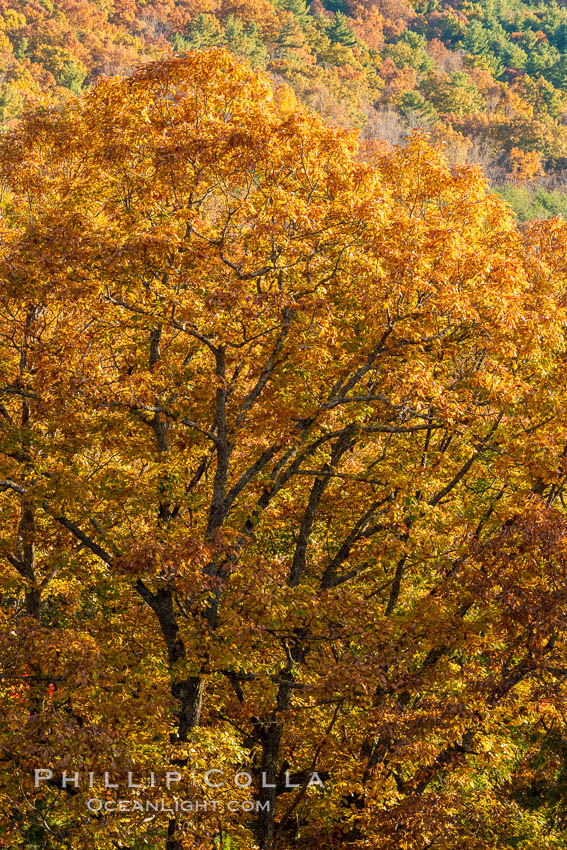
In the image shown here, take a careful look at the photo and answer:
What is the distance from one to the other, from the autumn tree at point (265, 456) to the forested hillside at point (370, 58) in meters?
60.8

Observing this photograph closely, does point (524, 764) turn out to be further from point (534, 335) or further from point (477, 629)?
point (534, 335)

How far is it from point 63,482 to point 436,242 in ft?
19.5

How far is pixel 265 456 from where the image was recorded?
11305mm

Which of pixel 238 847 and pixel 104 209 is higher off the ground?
pixel 104 209

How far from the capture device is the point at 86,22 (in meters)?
90.1

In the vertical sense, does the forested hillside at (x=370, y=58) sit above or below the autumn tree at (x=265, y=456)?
above

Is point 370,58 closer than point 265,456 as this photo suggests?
No

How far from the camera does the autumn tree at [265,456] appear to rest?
31.9 feet

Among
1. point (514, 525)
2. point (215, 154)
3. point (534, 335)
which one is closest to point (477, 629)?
point (514, 525)

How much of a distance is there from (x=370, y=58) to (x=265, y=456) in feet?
382

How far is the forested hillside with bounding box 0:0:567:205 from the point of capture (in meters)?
82.5

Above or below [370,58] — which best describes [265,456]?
below

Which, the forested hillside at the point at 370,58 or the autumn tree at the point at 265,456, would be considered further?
the forested hillside at the point at 370,58

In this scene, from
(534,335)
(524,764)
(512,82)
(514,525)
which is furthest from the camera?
(512,82)
